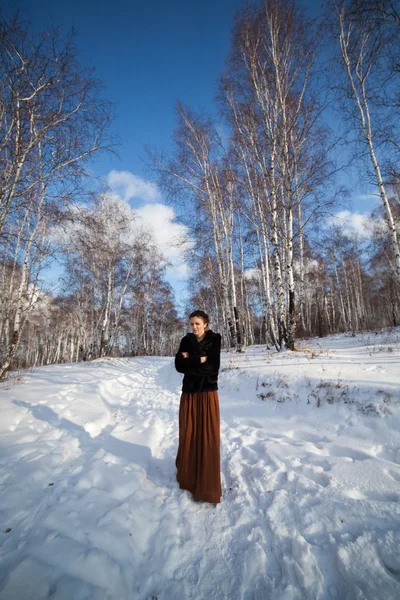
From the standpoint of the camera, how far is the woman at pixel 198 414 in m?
2.32

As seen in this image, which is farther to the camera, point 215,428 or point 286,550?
point 215,428

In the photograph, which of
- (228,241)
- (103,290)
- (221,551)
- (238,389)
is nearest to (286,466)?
(221,551)

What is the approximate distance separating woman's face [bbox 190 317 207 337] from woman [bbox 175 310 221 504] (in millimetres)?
12

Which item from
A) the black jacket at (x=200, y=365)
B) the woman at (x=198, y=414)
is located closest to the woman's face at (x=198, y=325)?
the woman at (x=198, y=414)

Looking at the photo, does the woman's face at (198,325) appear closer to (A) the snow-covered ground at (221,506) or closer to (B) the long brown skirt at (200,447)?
(B) the long brown skirt at (200,447)

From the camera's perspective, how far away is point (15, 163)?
15.3 ft

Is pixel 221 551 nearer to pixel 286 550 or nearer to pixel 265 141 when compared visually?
pixel 286 550

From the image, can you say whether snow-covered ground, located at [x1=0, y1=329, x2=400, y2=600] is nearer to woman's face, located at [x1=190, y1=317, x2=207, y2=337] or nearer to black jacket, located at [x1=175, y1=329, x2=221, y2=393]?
black jacket, located at [x1=175, y1=329, x2=221, y2=393]

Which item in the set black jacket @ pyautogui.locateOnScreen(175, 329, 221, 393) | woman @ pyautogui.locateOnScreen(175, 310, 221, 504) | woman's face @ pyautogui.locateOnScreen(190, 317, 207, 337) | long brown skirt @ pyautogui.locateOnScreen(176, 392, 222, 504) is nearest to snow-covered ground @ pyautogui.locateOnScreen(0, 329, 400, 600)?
long brown skirt @ pyautogui.locateOnScreen(176, 392, 222, 504)

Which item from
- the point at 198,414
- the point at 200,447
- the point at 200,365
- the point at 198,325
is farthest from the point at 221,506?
the point at 198,325

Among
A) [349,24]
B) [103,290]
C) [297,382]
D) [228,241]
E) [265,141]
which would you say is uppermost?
[349,24]

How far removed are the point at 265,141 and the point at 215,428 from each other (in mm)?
10040

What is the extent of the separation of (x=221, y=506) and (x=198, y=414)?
853 millimetres

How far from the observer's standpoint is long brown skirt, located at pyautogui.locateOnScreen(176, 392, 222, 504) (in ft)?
7.32
